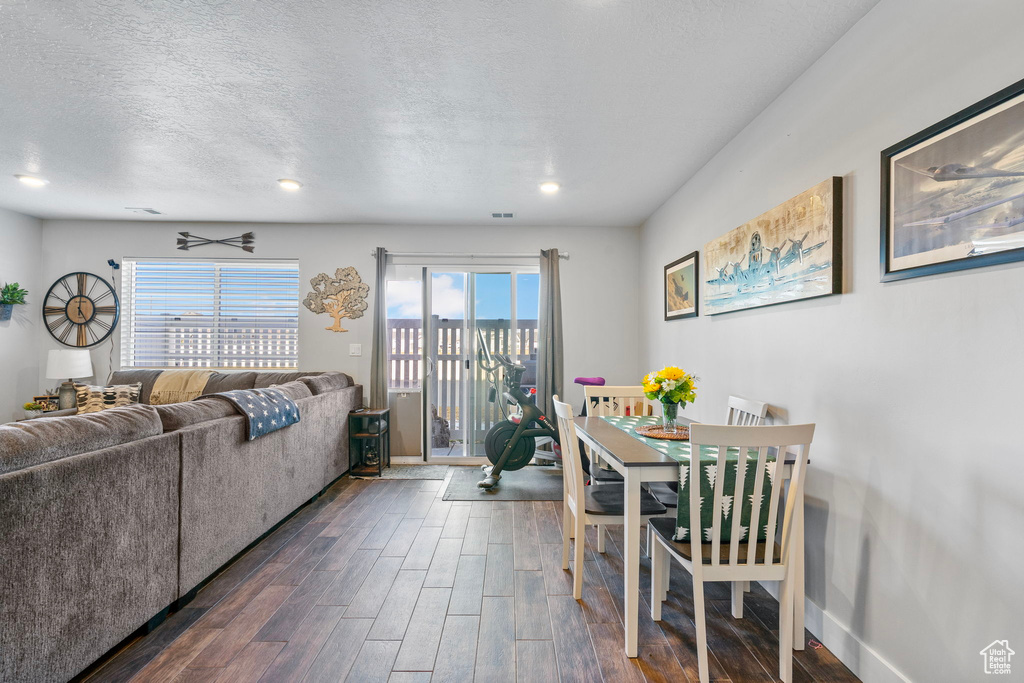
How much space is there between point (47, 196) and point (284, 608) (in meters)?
4.24

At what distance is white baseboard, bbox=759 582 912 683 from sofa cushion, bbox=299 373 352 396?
12.0 ft

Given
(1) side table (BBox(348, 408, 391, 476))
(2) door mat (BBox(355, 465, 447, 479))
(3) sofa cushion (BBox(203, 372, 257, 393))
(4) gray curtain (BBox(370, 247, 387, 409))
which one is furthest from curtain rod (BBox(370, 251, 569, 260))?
(2) door mat (BBox(355, 465, 447, 479))

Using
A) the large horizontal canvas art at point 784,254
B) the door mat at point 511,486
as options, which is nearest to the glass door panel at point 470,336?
the door mat at point 511,486

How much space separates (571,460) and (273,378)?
3.42 metres

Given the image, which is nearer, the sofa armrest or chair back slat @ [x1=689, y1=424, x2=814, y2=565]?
chair back slat @ [x1=689, y1=424, x2=814, y2=565]

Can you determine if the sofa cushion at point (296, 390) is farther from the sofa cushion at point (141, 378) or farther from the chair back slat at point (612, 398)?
the chair back slat at point (612, 398)

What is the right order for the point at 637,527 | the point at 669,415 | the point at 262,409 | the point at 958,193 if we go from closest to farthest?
the point at 958,193, the point at 637,527, the point at 669,415, the point at 262,409

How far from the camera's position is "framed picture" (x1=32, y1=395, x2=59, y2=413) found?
443cm

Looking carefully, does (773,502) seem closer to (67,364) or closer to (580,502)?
(580,502)

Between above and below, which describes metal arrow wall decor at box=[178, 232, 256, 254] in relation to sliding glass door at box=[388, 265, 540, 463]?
above

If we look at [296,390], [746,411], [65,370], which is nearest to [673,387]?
[746,411]

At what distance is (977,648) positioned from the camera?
1353 millimetres

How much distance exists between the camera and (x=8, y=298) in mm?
4508

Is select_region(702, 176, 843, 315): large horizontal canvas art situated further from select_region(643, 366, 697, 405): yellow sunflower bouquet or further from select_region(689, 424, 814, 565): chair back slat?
select_region(689, 424, 814, 565): chair back slat
